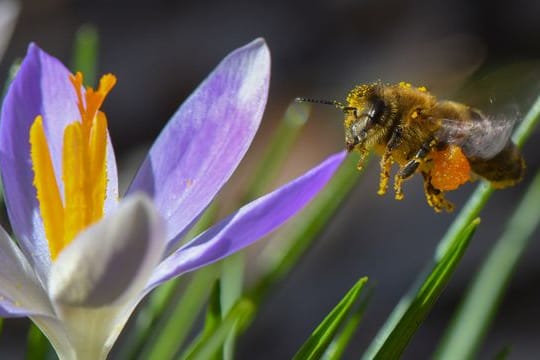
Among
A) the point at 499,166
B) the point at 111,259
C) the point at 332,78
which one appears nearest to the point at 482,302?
the point at 499,166

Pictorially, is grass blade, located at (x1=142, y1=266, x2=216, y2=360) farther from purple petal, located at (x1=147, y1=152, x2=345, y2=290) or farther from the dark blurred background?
the dark blurred background

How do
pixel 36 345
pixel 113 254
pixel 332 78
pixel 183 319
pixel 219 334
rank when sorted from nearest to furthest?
pixel 113 254, pixel 219 334, pixel 36 345, pixel 183 319, pixel 332 78

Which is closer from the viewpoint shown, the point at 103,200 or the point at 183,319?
the point at 103,200

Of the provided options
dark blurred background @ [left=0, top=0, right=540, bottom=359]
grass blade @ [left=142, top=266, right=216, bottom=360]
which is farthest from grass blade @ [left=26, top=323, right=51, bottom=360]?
dark blurred background @ [left=0, top=0, right=540, bottom=359]

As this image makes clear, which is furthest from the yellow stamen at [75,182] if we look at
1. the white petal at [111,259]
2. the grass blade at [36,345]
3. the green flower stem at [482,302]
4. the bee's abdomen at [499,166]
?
the green flower stem at [482,302]

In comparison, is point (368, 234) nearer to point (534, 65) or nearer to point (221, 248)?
point (534, 65)

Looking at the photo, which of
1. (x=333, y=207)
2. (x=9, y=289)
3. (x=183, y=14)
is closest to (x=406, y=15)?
(x=183, y=14)

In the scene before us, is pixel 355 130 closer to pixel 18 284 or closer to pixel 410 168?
pixel 410 168
